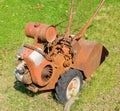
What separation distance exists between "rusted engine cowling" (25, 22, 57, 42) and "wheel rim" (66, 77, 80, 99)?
2.82ft

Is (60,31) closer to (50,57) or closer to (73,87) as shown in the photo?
(73,87)

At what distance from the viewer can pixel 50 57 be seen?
6.14m

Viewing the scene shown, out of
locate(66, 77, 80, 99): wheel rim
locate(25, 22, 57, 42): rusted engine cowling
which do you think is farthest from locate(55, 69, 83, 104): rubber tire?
locate(25, 22, 57, 42): rusted engine cowling

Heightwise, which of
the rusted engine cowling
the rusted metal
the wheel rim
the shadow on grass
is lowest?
the shadow on grass

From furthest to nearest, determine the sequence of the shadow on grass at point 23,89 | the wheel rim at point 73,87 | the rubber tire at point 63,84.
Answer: the shadow on grass at point 23,89
the wheel rim at point 73,87
the rubber tire at point 63,84

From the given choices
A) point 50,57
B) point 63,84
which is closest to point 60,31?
point 50,57

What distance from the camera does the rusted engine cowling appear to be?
5874mm

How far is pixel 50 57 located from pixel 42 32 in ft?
1.61

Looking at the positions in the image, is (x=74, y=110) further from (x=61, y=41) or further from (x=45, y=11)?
(x=45, y=11)

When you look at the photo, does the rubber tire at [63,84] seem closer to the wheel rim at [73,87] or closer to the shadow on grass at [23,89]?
the wheel rim at [73,87]

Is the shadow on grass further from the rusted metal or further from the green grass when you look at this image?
the rusted metal

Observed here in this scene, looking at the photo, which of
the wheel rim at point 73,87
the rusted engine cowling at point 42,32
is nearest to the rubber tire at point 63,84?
the wheel rim at point 73,87

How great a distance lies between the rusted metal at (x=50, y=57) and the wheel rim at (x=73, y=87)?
7.8 inches

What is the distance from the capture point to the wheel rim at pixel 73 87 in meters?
6.39
